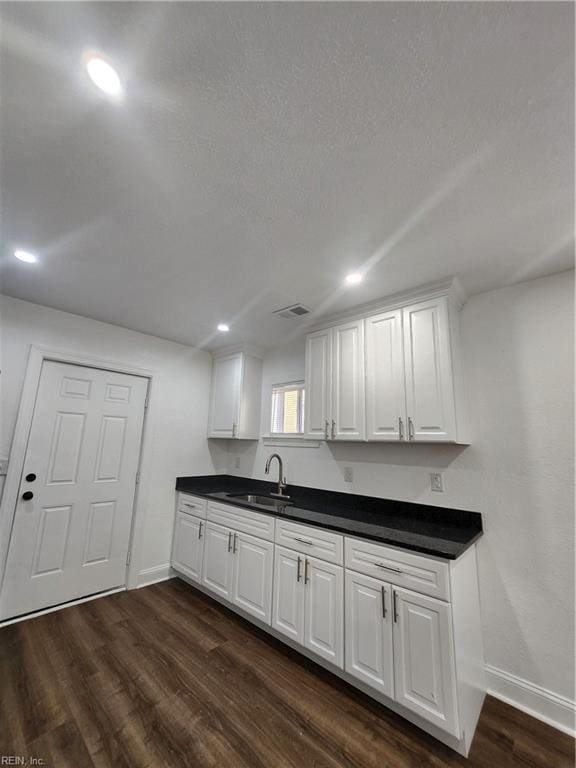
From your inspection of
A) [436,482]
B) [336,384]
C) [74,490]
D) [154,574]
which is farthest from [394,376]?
[154,574]

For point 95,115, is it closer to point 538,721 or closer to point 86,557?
point 86,557

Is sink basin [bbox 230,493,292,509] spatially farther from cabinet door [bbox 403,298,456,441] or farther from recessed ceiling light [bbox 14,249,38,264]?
recessed ceiling light [bbox 14,249,38,264]

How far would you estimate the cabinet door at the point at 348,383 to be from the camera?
2.48 meters

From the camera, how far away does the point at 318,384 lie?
2.78 meters

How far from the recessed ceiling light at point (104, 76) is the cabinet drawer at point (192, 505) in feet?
9.57

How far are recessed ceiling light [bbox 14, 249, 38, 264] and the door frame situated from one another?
880mm

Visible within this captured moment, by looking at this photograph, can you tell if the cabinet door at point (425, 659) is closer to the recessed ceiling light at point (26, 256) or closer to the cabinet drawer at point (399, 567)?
the cabinet drawer at point (399, 567)

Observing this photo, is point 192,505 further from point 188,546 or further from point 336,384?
point 336,384

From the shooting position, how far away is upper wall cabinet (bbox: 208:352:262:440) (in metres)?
3.53

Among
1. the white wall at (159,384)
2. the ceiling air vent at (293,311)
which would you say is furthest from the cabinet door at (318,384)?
the white wall at (159,384)

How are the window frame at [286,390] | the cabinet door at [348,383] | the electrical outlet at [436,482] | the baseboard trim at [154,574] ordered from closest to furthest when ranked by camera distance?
1. the electrical outlet at [436,482]
2. the cabinet door at [348,383]
3. the baseboard trim at [154,574]
4. the window frame at [286,390]

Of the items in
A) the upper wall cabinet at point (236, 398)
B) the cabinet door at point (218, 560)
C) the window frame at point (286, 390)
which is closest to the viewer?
the cabinet door at point (218, 560)

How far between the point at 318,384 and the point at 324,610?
1624 millimetres

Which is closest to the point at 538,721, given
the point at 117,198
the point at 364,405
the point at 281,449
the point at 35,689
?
the point at 364,405
